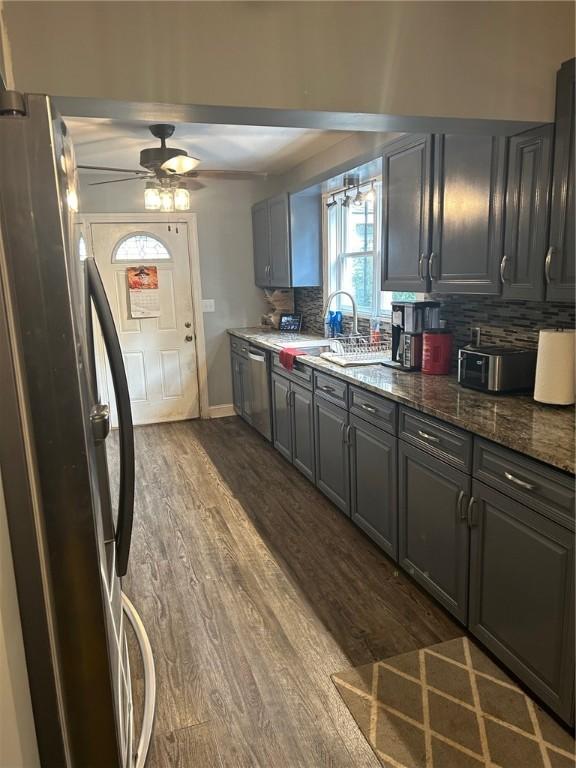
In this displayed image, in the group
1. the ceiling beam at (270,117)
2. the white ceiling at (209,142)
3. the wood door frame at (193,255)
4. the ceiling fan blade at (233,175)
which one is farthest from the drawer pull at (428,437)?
the ceiling fan blade at (233,175)

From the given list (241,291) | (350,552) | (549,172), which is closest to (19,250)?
(549,172)

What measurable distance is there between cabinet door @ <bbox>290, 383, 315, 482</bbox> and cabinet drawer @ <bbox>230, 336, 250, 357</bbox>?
1.22 metres

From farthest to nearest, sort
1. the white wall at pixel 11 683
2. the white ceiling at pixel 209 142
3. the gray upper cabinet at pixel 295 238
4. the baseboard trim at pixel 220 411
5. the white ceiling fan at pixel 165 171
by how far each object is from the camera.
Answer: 1. the baseboard trim at pixel 220 411
2. the gray upper cabinet at pixel 295 238
3. the white ceiling at pixel 209 142
4. the white ceiling fan at pixel 165 171
5. the white wall at pixel 11 683

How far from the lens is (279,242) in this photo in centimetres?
482

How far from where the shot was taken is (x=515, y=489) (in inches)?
73.4

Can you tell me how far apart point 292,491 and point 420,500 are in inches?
56.4

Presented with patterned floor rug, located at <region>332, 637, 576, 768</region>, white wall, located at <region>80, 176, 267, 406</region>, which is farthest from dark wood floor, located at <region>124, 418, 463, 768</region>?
white wall, located at <region>80, 176, 267, 406</region>

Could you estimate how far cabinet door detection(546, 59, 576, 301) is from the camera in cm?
200

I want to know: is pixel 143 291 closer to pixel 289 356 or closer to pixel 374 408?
pixel 289 356

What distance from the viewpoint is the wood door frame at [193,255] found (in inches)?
195

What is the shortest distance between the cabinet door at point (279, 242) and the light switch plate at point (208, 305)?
71cm

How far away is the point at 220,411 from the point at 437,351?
3.16 meters

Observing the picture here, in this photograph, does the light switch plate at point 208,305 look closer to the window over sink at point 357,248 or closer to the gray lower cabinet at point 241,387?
the gray lower cabinet at point 241,387

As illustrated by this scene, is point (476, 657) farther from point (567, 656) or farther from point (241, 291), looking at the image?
point (241, 291)
